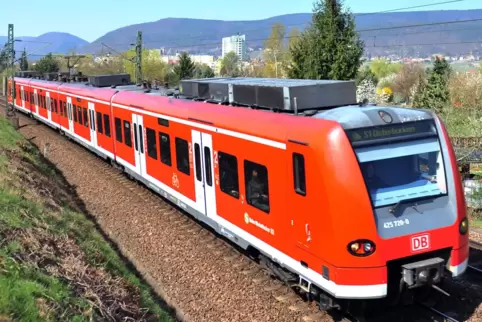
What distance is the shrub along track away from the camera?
27.0 feet

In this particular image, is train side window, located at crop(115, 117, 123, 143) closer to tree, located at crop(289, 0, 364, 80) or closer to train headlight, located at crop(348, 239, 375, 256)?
train headlight, located at crop(348, 239, 375, 256)

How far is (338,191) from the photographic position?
22.1ft

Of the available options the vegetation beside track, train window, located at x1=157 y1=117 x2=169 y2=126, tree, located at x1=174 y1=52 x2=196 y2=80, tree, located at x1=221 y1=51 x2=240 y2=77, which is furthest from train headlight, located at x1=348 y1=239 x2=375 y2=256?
tree, located at x1=221 y1=51 x2=240 y2=77

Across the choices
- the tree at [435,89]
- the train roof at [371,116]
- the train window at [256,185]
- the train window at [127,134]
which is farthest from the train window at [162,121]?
the tree at [435,89]

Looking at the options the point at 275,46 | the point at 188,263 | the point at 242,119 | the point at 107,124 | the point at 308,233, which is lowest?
the point at 188,263

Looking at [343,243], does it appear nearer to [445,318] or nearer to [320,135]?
[320,135]

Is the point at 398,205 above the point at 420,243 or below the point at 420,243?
above

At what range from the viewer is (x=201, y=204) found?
11.0m

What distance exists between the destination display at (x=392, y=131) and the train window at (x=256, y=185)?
A: 5.52ft

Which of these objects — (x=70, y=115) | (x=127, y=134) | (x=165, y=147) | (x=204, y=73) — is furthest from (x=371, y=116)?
(x=204, y=73)

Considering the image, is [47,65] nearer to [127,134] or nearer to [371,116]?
[127,134]

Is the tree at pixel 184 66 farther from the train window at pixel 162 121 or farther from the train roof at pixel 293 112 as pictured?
the train roof at pixel 293 112

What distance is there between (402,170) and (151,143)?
7.98 meters

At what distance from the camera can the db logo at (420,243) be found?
698 cm
